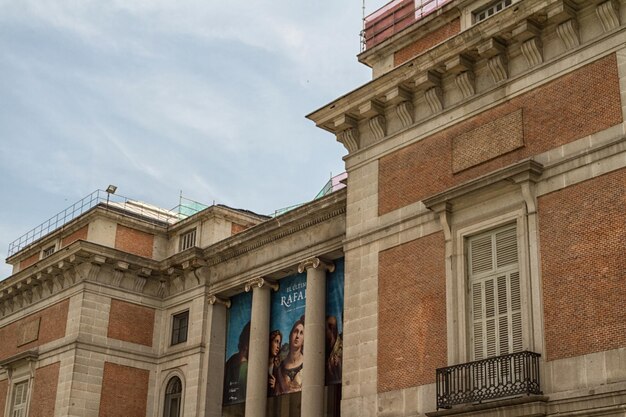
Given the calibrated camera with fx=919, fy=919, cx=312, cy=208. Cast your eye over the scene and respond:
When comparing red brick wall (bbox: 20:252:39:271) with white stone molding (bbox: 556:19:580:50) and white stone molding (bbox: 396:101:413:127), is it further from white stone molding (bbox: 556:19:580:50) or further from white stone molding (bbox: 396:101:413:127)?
white stone molding (bbox: 556:19:580:50)

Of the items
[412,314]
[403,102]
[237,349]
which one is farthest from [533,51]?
[237,349]

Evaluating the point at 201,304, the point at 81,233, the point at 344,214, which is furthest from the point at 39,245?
the point at 344,214

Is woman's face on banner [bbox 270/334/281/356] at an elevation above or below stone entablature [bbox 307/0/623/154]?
below

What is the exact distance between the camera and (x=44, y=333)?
3114cm

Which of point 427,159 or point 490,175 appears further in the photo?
point 427,159

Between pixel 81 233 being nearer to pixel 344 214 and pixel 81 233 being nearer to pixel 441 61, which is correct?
pixel 344 214

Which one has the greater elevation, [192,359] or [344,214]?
[344,214]

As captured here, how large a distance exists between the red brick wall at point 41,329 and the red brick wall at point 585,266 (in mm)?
18720

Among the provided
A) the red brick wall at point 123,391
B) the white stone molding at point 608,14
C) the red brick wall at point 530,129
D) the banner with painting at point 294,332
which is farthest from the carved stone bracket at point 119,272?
the white stone molding at point 608,14

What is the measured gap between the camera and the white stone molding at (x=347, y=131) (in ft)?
70.8

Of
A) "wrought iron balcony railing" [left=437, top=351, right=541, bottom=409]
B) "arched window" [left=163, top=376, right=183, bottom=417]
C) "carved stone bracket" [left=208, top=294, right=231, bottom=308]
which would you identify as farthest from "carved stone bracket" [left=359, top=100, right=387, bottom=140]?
"arched window" [left=163, top=376, right=183, bottom=417]

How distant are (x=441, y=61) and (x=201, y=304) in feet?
44.5

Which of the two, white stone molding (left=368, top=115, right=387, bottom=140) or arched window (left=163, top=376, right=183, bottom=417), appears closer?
white stone molding (left=368, top=115, right=387, bottom=140)

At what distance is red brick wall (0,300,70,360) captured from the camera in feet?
100
